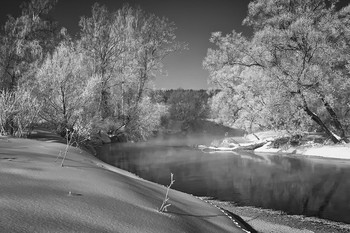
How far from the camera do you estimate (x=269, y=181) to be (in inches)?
625

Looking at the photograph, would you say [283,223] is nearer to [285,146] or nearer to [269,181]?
[269,181]

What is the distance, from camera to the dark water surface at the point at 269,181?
11562 mm

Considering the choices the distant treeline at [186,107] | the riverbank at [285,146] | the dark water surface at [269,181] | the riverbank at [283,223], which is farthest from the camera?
the distant treeline at [186,107]

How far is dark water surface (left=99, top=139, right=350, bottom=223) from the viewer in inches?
455

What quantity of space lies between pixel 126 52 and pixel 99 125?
9.59 meters

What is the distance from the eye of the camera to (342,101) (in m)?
27.7

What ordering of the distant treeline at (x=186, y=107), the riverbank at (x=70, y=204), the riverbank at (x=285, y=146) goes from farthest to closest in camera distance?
the distant treeline at (x=186, y=107) < the riverbank at (x=285, y=146) < the riverbank at (x=70, y=204)

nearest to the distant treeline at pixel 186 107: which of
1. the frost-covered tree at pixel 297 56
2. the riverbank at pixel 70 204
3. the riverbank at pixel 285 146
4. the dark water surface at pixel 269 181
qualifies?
the riverbank at pixel 285 146

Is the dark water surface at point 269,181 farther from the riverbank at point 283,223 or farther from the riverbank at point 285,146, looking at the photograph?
the riverbank at point 285,146

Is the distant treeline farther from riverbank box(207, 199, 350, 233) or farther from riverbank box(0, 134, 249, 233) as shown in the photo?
riverbank box(0, 134, 249, 233)

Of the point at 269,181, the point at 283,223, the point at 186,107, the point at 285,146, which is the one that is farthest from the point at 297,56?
the point at 186,107

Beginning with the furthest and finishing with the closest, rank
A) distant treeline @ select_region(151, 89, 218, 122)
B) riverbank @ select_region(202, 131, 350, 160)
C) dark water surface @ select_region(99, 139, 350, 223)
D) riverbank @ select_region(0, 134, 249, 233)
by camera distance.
A: 1. distant treeline @ select_region(151, 89, 218, 122)
2. riverbank @ select_region(202, 131, 350, 160)
3. dark water surface @ select_region(99, 139, 350, 223)
4. riverbank @ select_region(0, 134, 249, 233)

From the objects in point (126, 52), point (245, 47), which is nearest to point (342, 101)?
point (245, 47)

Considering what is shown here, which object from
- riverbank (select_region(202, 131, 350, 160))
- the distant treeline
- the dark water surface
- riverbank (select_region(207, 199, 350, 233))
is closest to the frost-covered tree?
riverbank (select_region(202, 131, 350, 160))
